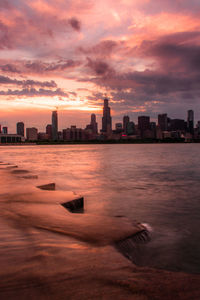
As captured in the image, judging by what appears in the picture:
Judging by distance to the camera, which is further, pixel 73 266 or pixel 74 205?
pixel 74 205

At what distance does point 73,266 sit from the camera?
367 centimetres

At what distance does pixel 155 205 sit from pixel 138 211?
149 centimetres

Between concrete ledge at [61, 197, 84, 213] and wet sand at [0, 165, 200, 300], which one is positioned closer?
wet sand at [0, 165, 200, 300]

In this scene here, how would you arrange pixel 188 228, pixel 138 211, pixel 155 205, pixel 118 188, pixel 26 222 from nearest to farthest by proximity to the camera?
pixel 26 222
pixel 188 228
pixel 138 211
pixel 155 205
pixel 118 188

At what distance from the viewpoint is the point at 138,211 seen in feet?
33.1

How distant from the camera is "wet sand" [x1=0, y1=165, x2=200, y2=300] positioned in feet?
9.82

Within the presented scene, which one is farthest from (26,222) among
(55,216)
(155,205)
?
(155,205)

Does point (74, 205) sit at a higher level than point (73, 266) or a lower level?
lower

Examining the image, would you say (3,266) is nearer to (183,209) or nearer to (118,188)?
(183,209)

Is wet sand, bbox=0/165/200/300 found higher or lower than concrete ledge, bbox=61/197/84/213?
higher

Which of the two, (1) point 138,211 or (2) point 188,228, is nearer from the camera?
(2) point 188,228

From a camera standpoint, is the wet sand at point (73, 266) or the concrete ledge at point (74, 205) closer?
the wet sand at point (73, 266)

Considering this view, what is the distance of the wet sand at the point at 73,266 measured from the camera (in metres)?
2.99

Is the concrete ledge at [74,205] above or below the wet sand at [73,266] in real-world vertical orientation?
below
